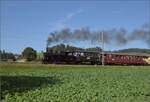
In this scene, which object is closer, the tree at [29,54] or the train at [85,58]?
the train at [85,58]

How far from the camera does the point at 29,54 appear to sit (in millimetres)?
91750

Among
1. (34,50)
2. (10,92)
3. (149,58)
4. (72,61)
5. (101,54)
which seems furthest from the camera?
(34,50)

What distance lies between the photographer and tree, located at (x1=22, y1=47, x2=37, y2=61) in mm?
90194

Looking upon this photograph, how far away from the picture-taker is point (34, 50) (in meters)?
94.4

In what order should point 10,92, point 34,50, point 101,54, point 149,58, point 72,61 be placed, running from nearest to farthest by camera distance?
1. point 10,92
2. point 72,61
3. point 101,54
4. point 149,58
5. point 34,50

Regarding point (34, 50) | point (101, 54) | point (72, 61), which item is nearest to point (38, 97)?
point (72, 61)

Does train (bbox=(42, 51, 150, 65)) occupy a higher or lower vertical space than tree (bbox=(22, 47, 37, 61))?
lower

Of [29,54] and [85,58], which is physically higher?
[29,54]

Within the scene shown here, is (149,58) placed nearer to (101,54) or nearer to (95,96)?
(101,54)

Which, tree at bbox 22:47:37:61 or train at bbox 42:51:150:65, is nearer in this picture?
train at bbox 42:51:150:65

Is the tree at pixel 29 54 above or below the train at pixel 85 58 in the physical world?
above

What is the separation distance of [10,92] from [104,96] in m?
3.99

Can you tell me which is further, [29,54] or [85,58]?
[29,54]

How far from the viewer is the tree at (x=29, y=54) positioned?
3551 inches
